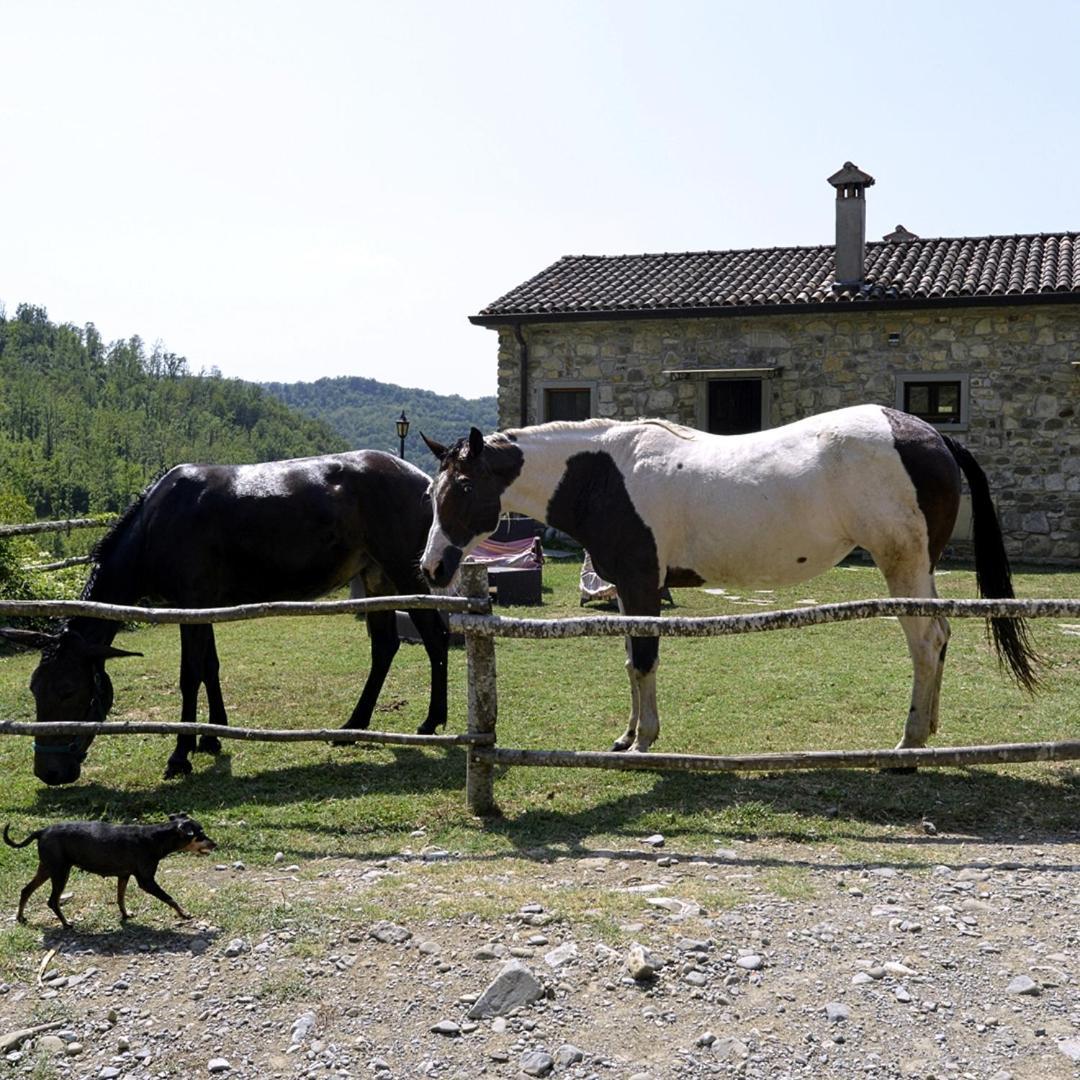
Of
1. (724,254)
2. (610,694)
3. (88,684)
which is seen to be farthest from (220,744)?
(724,254)

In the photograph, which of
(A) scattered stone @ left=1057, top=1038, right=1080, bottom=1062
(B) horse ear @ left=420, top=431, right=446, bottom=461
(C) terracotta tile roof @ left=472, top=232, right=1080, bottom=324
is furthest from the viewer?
(C) terracotta tile roof @ left=472, top=232, right=1080, bottom=324

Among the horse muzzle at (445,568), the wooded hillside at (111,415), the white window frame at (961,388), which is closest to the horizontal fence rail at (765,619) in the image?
the horse muzzle at (445,568)

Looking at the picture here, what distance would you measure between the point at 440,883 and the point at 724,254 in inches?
708

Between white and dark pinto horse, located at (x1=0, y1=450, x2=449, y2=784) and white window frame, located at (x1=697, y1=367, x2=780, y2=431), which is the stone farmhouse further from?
white and dark pinto horse, located at (x1=0, y1=450, x2=449, y2=784)

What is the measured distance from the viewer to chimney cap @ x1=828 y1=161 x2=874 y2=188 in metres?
18.2

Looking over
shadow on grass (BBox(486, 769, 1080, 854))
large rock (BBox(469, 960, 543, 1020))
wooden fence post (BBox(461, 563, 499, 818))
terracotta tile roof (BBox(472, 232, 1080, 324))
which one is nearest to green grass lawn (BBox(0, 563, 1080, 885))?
shadow on grass (BBox(486, 769, 1080, 854))

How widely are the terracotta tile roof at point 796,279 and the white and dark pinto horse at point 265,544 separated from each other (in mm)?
11625

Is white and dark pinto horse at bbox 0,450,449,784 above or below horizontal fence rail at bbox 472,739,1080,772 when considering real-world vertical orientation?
above

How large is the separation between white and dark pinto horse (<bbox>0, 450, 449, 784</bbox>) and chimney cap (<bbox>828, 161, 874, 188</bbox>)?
13.8 metres

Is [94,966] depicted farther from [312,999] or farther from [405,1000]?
[405,1000]

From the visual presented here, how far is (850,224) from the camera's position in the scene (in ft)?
59.1

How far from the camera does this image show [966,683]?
7914 mm

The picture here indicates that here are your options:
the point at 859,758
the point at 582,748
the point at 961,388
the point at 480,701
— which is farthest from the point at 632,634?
the point at 961,388

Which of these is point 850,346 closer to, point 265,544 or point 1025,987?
point 265,544
